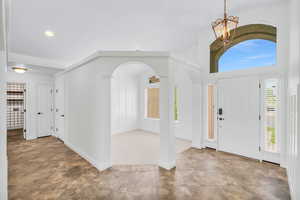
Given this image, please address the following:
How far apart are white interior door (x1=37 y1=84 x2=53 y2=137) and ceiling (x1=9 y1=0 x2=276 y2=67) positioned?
1.55m

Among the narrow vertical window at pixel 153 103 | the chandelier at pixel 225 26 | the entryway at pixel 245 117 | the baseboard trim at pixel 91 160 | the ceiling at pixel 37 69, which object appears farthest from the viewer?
the narrow vertical window at pixel 153 103

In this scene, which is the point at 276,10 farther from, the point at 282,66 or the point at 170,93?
the point at 170,93

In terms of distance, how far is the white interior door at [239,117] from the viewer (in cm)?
343

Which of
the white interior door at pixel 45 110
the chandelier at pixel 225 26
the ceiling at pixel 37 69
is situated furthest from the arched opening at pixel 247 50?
the white interior door at pixel 45 110

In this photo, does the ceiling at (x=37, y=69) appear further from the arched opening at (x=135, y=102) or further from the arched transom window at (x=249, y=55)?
the arched transom window at (x=249, y=55)

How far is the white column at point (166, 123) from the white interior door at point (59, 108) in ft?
12.1

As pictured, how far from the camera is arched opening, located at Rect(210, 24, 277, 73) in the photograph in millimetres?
3318

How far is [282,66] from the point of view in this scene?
302 cm

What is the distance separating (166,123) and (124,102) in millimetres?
3932

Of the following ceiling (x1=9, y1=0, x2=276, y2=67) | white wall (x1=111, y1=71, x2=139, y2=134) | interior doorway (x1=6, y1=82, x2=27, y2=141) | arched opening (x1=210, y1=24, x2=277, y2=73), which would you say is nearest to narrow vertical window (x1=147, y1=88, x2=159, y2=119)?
white wall (x1=111, y1=71, x2=139, y2=134)

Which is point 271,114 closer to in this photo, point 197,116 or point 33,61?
point 197,116

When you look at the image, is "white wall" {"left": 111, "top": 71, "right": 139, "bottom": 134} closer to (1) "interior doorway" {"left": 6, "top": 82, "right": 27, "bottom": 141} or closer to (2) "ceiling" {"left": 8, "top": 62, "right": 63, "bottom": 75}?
(2) "ceiling" {"left": 8, "top": 62, "right": 63, "bottom": 75}

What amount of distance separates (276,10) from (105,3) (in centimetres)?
387

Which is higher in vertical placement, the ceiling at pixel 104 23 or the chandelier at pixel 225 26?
the ceiling at pixel 104 23
